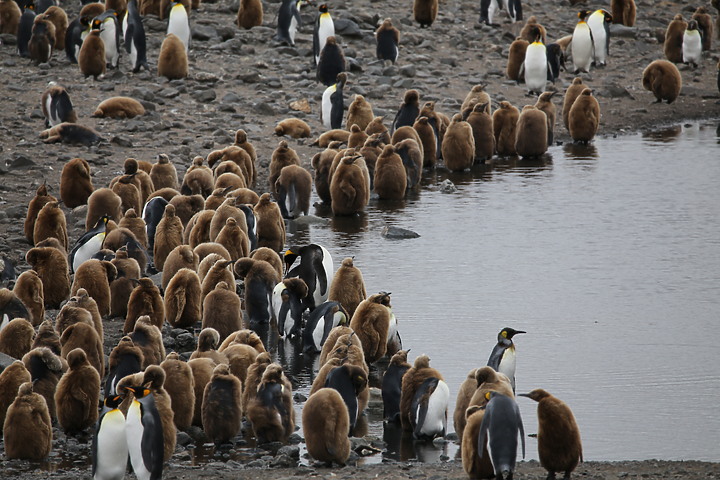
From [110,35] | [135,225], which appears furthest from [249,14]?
[135,225]

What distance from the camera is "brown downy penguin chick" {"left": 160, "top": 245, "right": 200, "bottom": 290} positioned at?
9.90 metres

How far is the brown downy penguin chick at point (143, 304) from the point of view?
874 centimetres

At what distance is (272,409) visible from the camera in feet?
22.9

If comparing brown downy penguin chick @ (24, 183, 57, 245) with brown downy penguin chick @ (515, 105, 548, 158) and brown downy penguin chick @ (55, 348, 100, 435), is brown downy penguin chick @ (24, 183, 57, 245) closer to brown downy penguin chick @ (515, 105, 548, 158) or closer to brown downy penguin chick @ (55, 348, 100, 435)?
brown downy penguin chick @ (55, 348, 100, 435)

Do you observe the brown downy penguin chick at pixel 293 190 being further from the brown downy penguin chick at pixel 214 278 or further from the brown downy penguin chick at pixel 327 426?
the brown downy penguin chick at pixel 327 426

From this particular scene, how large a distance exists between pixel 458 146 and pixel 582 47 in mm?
6461

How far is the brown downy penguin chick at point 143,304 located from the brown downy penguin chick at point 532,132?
9009 millimetres

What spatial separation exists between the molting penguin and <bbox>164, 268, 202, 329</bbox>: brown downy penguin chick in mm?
11397

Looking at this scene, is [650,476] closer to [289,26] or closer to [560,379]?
[560,379]

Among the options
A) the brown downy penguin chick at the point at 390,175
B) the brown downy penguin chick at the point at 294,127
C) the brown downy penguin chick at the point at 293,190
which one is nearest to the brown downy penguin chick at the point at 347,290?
the brown downy penguin chick at the point at 293,190

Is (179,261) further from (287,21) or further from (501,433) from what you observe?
(287,21)

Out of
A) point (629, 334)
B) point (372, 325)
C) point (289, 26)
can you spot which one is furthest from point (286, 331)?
point (289, 26)

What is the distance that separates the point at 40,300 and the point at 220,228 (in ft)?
8.01

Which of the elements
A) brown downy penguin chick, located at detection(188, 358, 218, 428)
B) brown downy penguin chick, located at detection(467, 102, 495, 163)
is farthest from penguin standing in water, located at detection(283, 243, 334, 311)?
brown downy penguin chick, located at detection(467, 102, 495, 163)
